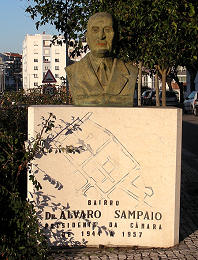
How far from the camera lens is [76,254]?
497 centimetres

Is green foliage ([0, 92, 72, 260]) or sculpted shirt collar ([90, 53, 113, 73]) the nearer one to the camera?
green foliage ([0, 92, 72, 260])

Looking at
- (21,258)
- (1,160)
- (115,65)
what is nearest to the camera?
(21,258)

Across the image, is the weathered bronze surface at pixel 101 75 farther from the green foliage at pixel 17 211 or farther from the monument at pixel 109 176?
the green foliage at pixel 17 211

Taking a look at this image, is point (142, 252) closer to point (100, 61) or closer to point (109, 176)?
point (109, 176)

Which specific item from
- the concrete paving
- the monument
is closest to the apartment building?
the concrete paving

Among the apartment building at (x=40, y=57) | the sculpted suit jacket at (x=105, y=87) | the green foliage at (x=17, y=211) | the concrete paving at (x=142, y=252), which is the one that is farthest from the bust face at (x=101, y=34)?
the apartment building at (x=40, y=57)

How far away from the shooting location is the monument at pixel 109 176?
5.10m

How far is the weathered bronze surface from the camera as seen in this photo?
552cm

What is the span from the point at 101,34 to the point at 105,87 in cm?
62

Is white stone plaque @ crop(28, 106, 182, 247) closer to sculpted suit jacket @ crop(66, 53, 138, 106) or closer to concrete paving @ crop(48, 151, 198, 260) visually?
concrete paving @ crop(48, 151, 198, 260)

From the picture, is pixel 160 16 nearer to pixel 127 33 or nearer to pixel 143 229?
pixel 127 33

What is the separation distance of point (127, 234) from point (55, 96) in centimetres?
818

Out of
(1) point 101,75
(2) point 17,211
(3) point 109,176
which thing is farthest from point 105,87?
(2) point 17,211

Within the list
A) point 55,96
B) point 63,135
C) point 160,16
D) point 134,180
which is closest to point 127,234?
point 134,180
